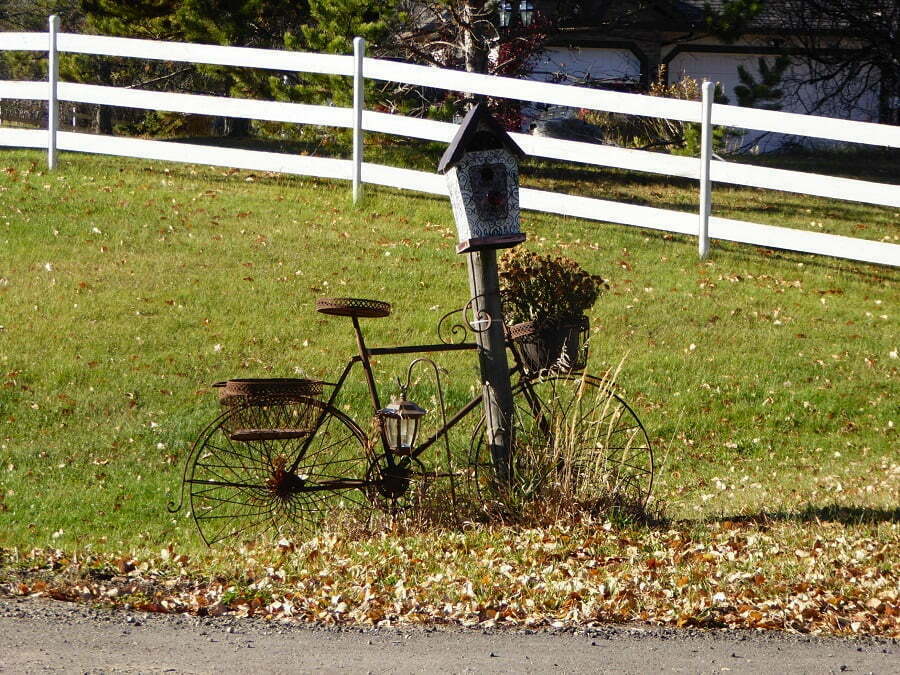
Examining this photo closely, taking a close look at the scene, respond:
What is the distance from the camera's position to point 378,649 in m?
4.52

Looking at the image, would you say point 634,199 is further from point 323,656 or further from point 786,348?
point 323,656

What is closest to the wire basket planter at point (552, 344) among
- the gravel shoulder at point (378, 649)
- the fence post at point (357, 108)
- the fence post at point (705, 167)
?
the gravel shoulder at point (378, 649)

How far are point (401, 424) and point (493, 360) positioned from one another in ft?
2.16

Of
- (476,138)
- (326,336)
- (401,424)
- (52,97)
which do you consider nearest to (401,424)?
(401,424)

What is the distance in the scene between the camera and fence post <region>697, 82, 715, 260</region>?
1223cm

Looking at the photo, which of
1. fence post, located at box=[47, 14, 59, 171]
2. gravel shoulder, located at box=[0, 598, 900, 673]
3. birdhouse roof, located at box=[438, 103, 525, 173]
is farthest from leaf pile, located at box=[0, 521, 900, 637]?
fence post, located at box=[47, 14, 59, 171]

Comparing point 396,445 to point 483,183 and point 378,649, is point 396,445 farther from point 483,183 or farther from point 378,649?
point 378,649

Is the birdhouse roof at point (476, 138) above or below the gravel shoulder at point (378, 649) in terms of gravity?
above

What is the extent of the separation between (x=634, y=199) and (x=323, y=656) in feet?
37.6

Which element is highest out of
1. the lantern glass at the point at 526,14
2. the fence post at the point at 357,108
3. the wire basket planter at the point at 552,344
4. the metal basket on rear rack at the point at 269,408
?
the lantern glass at the point at 526,14

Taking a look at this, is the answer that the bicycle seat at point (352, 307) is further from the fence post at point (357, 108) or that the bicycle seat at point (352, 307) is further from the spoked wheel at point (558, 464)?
the fence post at point (357, 108)

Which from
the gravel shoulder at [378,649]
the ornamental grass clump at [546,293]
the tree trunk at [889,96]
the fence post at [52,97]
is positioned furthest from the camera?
the tree trunk at [889,96]

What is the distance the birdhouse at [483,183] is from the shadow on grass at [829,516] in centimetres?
209

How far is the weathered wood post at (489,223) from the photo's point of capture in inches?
254
